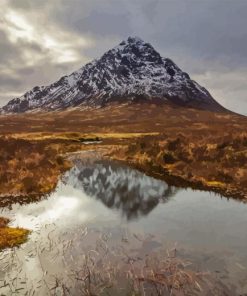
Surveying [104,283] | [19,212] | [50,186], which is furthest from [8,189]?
[104,283]

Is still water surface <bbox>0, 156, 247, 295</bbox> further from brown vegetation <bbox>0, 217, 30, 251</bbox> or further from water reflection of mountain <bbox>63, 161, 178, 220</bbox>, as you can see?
brown vegetation <bbox>0, 217, 30, 251</bbox>

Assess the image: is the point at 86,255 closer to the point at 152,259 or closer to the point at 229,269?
the point at 152,259

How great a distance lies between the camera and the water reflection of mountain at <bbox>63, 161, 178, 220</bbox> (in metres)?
22.9

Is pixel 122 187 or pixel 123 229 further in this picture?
pixel 122 187

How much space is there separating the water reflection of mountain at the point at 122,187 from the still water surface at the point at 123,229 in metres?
0.06

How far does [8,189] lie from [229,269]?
16673 millimetres

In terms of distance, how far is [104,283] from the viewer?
1166 centimetres

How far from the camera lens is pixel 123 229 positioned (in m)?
17.8

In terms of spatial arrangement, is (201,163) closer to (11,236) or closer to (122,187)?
(122,187)

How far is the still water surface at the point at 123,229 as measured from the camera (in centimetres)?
1259

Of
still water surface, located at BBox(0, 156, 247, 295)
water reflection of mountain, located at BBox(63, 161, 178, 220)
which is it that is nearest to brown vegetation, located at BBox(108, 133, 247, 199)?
water reflection of mountain, located at BBox(63, 161, 178, 220)

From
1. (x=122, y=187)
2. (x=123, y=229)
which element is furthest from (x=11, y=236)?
(x=122, y=187)

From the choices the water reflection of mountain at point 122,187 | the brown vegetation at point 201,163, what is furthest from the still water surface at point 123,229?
the brown vegetation at point 201,163

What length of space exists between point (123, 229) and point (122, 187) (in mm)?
10890
